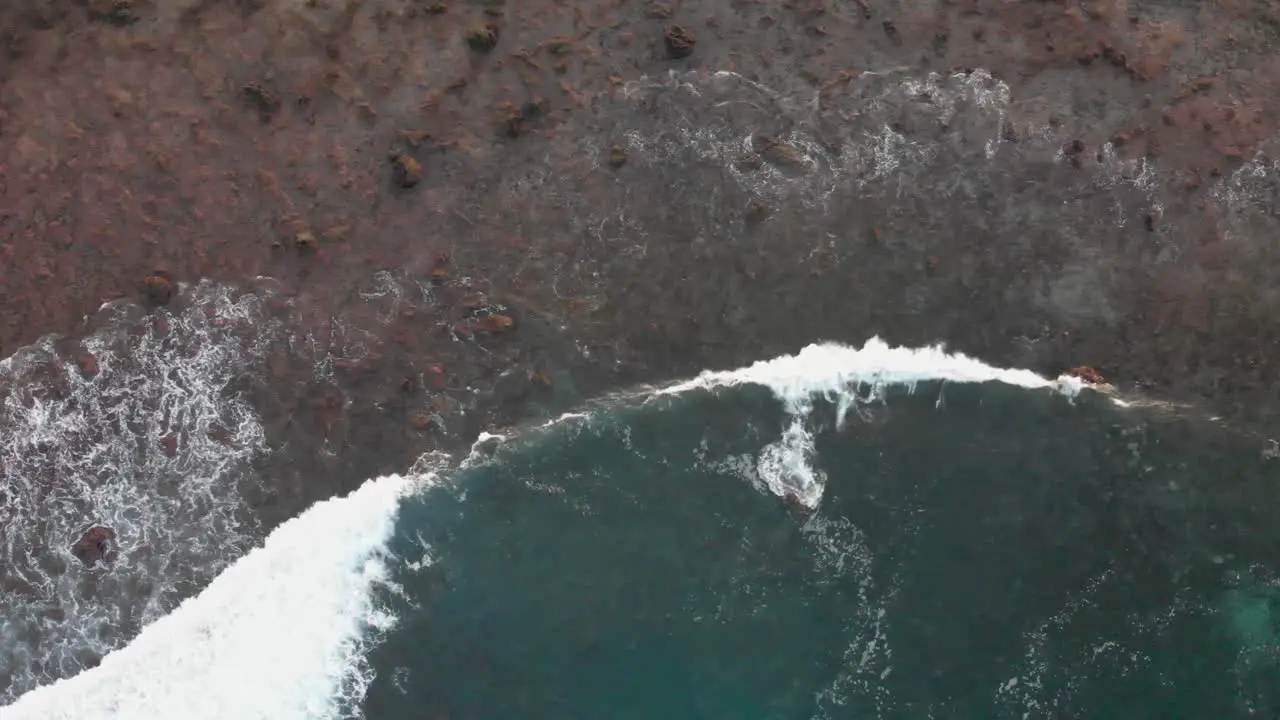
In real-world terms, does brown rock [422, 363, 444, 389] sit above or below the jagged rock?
below

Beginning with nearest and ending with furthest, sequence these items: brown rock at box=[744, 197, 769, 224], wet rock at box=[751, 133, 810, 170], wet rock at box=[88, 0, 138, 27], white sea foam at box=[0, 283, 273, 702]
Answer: white sea foam at box=[0, 283, 273, 702]
brown rock at box=[744, 197, 769, 224]
wet rock at box=[751, 133, 810, 170]
wet rock at box=[88, 0, 138, 27]

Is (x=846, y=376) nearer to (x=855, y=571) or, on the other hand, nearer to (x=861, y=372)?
(x=861, y=372)

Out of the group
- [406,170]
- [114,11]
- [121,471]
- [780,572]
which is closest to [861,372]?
[780,572]

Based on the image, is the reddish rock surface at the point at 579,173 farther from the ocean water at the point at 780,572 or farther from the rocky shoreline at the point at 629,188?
the ocean water at the point at 780,572

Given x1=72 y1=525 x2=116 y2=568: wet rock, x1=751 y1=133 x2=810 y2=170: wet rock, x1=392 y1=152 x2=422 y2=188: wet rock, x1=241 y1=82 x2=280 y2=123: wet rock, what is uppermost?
x1=751 y1=133 x2=810 y2=170: wet rock

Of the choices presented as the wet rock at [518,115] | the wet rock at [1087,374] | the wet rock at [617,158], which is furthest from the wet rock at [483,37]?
the wet rock at [1087,374]

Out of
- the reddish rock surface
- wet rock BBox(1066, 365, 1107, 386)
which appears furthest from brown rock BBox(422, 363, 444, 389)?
wet rock BBox(1066, 365, 1107, 386)

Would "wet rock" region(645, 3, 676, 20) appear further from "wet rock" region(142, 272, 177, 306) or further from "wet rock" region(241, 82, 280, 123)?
"wet rock" region(142, 272, 177, 306)
